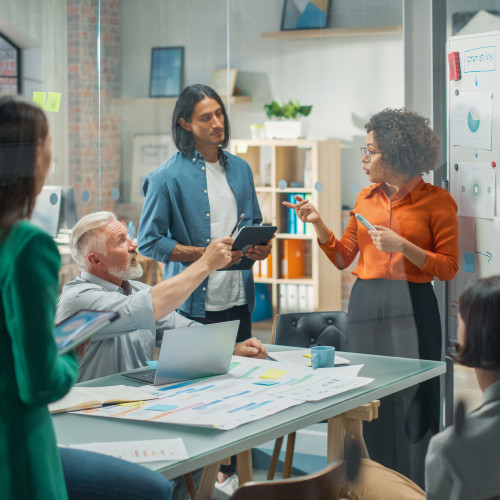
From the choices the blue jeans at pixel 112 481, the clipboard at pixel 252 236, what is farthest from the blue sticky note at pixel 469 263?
the blue jeans at pixel 112 481

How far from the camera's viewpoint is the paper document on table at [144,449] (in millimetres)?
1658

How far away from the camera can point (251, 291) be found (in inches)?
131

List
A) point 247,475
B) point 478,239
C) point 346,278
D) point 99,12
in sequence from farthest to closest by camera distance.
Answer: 1. point 99,12
2. point 346,278
3. point 478,239
4. point 247,475

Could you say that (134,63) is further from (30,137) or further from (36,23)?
(30,137)

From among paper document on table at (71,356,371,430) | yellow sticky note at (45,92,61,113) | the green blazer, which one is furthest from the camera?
yellow sticky note at (45,92,61,113)

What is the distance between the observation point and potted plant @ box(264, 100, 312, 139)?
11.1ft

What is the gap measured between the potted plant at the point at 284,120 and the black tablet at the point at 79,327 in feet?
6.65

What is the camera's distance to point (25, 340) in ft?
4.17

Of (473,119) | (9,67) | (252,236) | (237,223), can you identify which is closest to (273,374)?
(252,236)

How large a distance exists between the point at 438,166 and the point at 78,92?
1.79 meters

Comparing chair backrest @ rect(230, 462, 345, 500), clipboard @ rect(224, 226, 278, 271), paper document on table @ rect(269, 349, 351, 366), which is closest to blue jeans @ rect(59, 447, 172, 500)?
chair backrest @ rect(230, 462, 345, 500)

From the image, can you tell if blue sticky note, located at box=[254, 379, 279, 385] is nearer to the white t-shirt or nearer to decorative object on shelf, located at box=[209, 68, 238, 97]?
the white t-shirt

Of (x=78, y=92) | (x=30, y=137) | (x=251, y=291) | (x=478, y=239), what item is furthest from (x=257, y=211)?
(x=30, y=137)

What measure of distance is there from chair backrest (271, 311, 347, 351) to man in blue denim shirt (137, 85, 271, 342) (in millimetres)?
156
